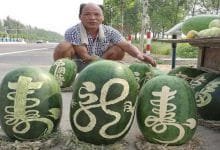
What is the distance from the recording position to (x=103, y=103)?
11.2ft

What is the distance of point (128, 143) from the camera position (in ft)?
12.5

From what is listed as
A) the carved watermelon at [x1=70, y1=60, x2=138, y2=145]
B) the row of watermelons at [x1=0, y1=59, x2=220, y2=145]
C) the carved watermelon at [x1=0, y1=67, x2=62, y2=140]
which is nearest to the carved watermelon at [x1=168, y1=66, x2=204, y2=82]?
the row of watermelons at [x1=0, y1=59, x2=220, y2=145]

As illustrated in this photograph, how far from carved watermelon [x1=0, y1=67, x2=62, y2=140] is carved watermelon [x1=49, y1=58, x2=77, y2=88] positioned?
2883mm

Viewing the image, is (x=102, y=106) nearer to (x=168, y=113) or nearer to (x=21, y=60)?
(x=168, y=113)

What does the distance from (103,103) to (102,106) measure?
26mm

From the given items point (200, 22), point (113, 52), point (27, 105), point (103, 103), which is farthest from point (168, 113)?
point (200, 22)

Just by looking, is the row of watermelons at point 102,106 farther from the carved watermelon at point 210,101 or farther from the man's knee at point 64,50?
the man's knee at point 64,50

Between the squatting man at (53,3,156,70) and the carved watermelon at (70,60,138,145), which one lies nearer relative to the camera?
the carved watermelon at (70,60,138,145)

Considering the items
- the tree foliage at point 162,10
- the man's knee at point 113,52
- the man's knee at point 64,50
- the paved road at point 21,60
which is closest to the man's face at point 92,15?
the man's knee at point 113,52

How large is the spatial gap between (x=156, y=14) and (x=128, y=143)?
35557mm

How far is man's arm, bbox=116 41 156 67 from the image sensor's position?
4.76 metres

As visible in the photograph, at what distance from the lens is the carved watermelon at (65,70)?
6.61 metres

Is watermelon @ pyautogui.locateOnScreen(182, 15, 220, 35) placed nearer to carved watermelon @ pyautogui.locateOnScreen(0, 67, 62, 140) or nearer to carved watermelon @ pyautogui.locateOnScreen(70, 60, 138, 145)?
carved watermelon @ pyautogui.locateOnScreen(70, 60, 138, 145)

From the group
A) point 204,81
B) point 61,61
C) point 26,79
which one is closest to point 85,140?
point 26,79
